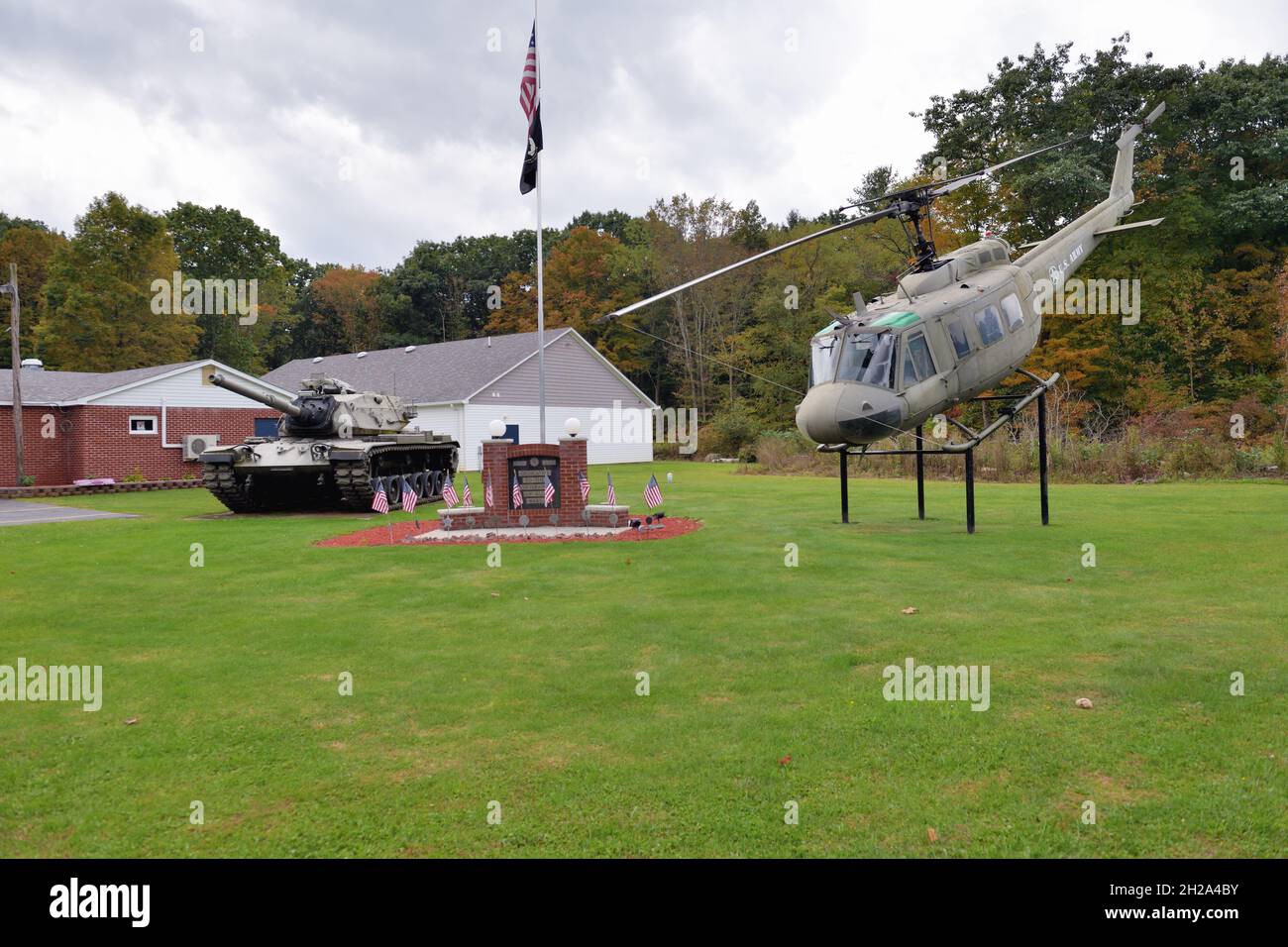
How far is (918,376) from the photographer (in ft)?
41.4

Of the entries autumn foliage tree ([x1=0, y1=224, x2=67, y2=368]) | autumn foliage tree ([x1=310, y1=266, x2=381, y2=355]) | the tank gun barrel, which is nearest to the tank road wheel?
the tank gun barrel

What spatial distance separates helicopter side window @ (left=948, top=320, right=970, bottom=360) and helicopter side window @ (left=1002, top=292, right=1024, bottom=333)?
A: 47.4 inches

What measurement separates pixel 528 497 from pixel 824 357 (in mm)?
6176

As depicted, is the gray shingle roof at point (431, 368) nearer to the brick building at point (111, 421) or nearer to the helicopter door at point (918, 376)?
the brick building at point (111, 421)

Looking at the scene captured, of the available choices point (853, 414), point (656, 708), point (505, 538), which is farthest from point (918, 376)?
point (656, 708)

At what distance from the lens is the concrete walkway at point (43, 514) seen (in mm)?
18769

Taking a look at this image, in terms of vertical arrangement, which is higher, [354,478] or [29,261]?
[29,261]

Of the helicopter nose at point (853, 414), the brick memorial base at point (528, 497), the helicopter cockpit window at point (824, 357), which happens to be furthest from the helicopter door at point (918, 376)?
the brick memorial base at point (528, 497)

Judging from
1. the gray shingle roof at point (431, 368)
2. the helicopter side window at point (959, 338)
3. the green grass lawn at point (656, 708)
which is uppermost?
the gray shingle roof at point (431, 368)

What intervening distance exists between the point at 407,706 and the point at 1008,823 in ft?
12.3

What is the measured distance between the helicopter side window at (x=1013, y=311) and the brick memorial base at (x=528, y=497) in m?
7.04

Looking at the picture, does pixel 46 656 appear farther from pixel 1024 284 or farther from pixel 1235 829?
pixel 1024 284

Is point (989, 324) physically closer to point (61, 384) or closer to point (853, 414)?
point (853, 414)
